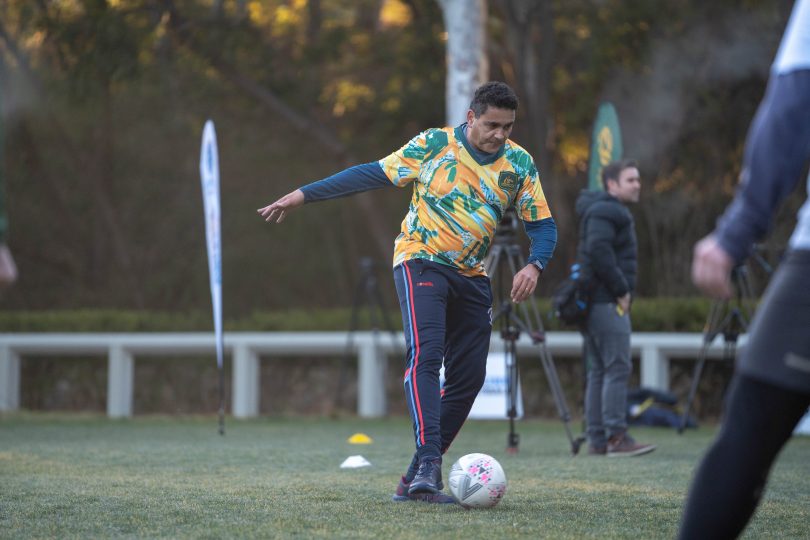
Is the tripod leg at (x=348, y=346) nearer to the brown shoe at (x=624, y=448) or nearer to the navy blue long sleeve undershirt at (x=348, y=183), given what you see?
the brown shoe at (x=624, y=448)

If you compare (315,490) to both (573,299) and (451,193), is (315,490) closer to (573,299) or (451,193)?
(451,193)

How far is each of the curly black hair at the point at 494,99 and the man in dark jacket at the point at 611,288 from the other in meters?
2.72

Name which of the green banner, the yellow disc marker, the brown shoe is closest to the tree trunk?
the green banner

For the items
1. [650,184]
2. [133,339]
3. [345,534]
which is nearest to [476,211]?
[345,534]

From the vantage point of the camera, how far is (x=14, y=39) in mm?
17359

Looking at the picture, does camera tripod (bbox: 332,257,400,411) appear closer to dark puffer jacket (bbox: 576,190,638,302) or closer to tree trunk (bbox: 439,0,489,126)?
tree trunk (bbox: 439,0,489,126)

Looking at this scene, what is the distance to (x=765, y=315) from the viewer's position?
2709 mm

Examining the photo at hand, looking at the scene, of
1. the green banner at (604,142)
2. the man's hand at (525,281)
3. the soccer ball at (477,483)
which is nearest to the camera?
the soccer ball at (477,483)

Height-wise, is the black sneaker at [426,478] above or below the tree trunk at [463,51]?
below

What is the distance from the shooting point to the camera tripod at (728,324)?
10.2 m

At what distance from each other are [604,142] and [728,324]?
2237 millimetres

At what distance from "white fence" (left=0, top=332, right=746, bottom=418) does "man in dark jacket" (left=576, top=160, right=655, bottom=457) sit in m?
3.93

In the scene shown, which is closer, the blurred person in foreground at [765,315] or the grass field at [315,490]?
the blurred person in foreground at [765,315]

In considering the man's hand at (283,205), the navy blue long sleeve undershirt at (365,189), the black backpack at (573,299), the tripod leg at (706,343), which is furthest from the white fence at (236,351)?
the man's hand at (283,205)
